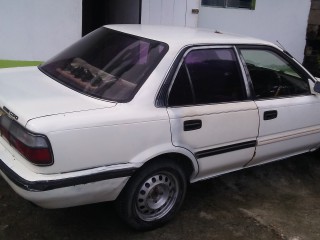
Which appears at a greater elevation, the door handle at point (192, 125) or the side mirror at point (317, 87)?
the side mirror at point (317, 87)

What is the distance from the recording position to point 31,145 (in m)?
2.59

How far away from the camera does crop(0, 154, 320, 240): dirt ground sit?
3213 millimetres

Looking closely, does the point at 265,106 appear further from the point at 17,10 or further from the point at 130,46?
the point at 17,10

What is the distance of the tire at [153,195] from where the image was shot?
3031 millimetres

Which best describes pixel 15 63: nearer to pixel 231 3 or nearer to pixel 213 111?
pixel 213 111

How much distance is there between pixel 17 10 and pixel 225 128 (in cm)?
355

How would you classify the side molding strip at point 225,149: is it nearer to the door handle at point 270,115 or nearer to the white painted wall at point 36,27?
the door handle at point 270,115

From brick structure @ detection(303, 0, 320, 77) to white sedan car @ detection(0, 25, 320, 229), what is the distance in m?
4.25

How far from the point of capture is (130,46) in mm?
3332

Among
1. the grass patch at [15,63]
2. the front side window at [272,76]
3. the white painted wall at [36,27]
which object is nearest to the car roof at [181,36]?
the front side window at [272,76]

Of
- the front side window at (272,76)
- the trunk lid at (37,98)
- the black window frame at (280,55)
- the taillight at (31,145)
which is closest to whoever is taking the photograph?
the taillight at (31,145)

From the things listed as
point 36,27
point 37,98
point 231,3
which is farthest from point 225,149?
point 231,3

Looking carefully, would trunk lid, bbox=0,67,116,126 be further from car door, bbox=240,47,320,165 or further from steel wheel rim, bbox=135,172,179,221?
car door, bbox=240,47,320,165

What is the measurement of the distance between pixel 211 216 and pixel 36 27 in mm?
3635
